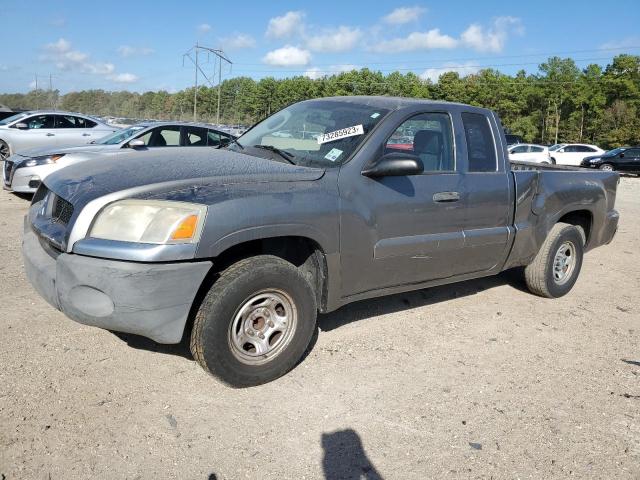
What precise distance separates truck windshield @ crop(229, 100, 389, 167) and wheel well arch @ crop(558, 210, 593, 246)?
272cm

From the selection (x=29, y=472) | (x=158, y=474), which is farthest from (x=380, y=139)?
(x=29, y=472)

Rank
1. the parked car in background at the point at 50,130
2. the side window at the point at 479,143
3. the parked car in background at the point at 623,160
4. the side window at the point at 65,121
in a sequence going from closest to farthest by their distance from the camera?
1. the side window at the point at 479,143
2. the parked car in background at the point at 50,130
3. the side window at the point at 65,121
4. the parked car in background at the point at 623,160

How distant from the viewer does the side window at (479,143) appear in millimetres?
4367

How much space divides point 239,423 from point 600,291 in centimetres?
454

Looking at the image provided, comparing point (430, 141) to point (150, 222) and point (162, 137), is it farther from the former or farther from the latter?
point (162, 137)

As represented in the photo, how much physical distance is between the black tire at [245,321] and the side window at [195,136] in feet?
22.7

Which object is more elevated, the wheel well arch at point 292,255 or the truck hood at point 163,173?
the truck hood at point 163,173

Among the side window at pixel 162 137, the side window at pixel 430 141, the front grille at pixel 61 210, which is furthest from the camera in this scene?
the side window at pixel 162 137

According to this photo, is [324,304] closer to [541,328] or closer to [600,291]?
[541,328]

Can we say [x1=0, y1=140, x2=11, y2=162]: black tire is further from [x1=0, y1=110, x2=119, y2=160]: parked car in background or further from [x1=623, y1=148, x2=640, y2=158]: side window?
[x1=623, y1=148, x2=640, y2=158]: side window

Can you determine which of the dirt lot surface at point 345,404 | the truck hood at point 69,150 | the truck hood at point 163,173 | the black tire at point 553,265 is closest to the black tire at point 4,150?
the truck hood at point 69,150

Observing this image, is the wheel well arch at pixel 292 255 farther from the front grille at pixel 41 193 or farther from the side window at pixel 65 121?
the side window at pixel 65 121

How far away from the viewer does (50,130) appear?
558 inches

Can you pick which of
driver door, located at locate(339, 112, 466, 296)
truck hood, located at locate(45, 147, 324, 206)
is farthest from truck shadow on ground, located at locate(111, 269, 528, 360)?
truck hood, located at locate(45, 147, 324, 206)
